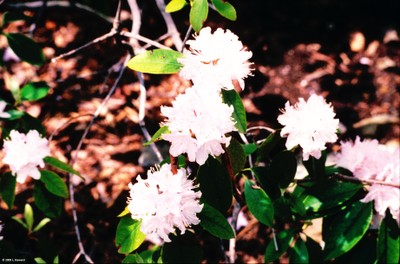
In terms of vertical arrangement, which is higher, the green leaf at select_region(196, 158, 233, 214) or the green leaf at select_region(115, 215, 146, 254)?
the green leaf at select_region(196, 158, 233, 214)

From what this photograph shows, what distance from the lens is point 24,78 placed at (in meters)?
2.32

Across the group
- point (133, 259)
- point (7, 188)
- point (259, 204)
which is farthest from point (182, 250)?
point (7, 188)

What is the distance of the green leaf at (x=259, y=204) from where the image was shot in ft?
4.07

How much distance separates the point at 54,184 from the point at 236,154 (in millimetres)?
761

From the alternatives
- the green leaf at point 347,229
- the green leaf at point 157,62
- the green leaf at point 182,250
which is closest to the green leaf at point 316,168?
the green leaf at point 347,229

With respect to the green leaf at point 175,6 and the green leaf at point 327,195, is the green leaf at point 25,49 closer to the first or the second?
the green leaf at point 175,6

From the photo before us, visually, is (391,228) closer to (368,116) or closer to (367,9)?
(368,116)

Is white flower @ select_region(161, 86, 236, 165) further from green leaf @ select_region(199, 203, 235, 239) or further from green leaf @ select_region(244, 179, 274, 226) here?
green leaf @ select_region(244, 179, 274, 226)

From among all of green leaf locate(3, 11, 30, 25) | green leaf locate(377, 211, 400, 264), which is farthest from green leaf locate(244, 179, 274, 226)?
green leaf locate(3, 11, 30, 25)

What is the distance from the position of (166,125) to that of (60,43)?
1721 mm

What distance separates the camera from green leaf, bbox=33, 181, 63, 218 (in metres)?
1.53

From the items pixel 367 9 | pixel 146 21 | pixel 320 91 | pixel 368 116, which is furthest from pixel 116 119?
pixel 367 9

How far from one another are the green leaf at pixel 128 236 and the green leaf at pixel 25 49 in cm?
94

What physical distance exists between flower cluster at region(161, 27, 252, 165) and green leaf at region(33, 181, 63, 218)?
791 millimetres
